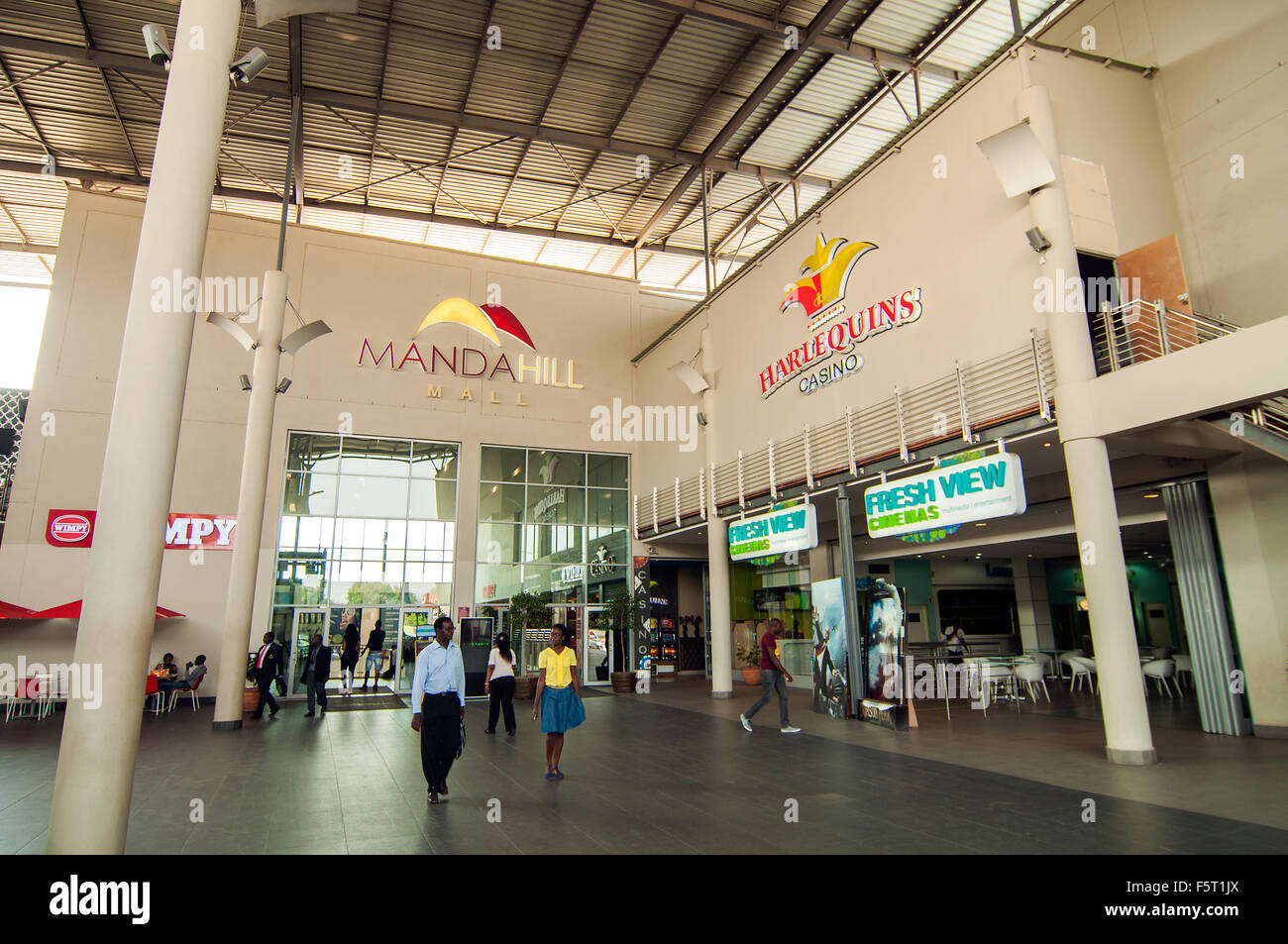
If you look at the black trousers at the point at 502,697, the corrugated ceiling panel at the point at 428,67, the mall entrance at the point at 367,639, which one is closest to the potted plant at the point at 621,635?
the mall entrance at the point at 367,639

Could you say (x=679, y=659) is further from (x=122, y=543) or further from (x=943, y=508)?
(x=122, y=543)

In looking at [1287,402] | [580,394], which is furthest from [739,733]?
[580,394]

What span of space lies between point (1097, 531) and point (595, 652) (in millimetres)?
15399

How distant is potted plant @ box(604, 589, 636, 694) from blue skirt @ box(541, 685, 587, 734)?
38.3 feet

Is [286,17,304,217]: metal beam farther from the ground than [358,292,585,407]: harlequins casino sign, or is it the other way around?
[286,17,304,217]: metal beam

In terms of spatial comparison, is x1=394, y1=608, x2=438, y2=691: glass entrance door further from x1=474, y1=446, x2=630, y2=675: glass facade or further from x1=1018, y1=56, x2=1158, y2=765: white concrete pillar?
x1=1018, y1=56, x2=1158, y2=765: white concrete pillar

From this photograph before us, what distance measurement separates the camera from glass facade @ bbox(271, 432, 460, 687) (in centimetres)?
1844

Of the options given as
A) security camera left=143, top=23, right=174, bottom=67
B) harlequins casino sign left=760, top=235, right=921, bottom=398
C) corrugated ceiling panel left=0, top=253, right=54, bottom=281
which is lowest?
security camera left=143, top=23, right=174, bottom=67

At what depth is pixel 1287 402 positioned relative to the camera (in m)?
8.24

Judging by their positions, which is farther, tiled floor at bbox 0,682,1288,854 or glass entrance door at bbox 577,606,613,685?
glass entrance door at bbox 577,606,613,685

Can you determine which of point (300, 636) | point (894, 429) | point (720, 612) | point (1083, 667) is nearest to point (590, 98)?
point (894, 429)

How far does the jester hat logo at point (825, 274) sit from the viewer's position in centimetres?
1328

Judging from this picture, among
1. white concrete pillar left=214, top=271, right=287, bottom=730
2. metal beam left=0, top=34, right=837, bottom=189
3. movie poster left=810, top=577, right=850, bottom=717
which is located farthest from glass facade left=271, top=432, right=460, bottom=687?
movie poster left=810, top=577, right=850, bottom=717

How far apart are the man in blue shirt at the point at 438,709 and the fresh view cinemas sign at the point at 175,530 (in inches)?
487
